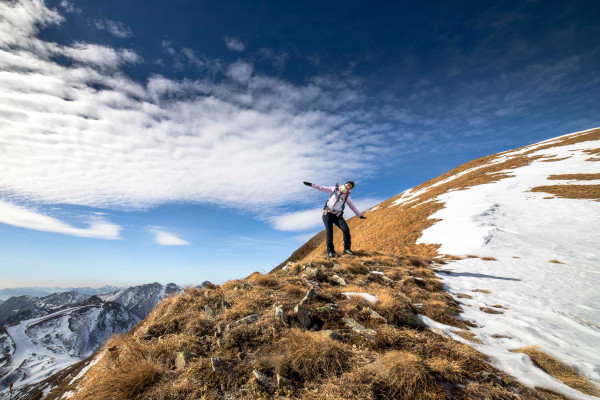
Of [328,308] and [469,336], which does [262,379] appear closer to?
[328,308]

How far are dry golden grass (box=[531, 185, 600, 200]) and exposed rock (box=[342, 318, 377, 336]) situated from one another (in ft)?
94.7

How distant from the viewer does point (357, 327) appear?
510cm

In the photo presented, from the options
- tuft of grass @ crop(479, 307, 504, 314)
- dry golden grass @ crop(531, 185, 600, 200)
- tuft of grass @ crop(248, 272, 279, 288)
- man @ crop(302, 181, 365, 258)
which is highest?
dry golden grass @ crop(531, 185, 600, 200)

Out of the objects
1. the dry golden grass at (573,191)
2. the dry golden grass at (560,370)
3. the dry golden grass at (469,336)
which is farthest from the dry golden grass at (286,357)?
the dry golden grass at (573,191)

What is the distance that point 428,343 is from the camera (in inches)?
185

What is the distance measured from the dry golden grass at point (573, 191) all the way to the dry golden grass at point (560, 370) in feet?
86.0

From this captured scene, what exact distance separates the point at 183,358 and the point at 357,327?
327 centimetres

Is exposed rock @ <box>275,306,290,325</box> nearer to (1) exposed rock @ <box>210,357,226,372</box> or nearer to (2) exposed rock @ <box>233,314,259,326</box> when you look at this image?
(2) exposed rock @ <box>233,314,259,326</box>

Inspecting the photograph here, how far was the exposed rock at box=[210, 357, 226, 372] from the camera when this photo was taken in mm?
3684

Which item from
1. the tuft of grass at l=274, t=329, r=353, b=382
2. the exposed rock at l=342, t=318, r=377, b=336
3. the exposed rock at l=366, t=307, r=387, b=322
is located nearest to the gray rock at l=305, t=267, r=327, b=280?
the exposed rock at l=366, t=307, r=387, b=322

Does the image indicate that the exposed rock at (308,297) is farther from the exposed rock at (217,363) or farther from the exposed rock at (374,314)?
the exposed rock at (217,363)

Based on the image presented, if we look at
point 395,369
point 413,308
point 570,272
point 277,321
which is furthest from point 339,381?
point 570,272

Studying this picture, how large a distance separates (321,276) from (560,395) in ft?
18.7

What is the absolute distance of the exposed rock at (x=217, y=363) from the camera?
368 centimetres
